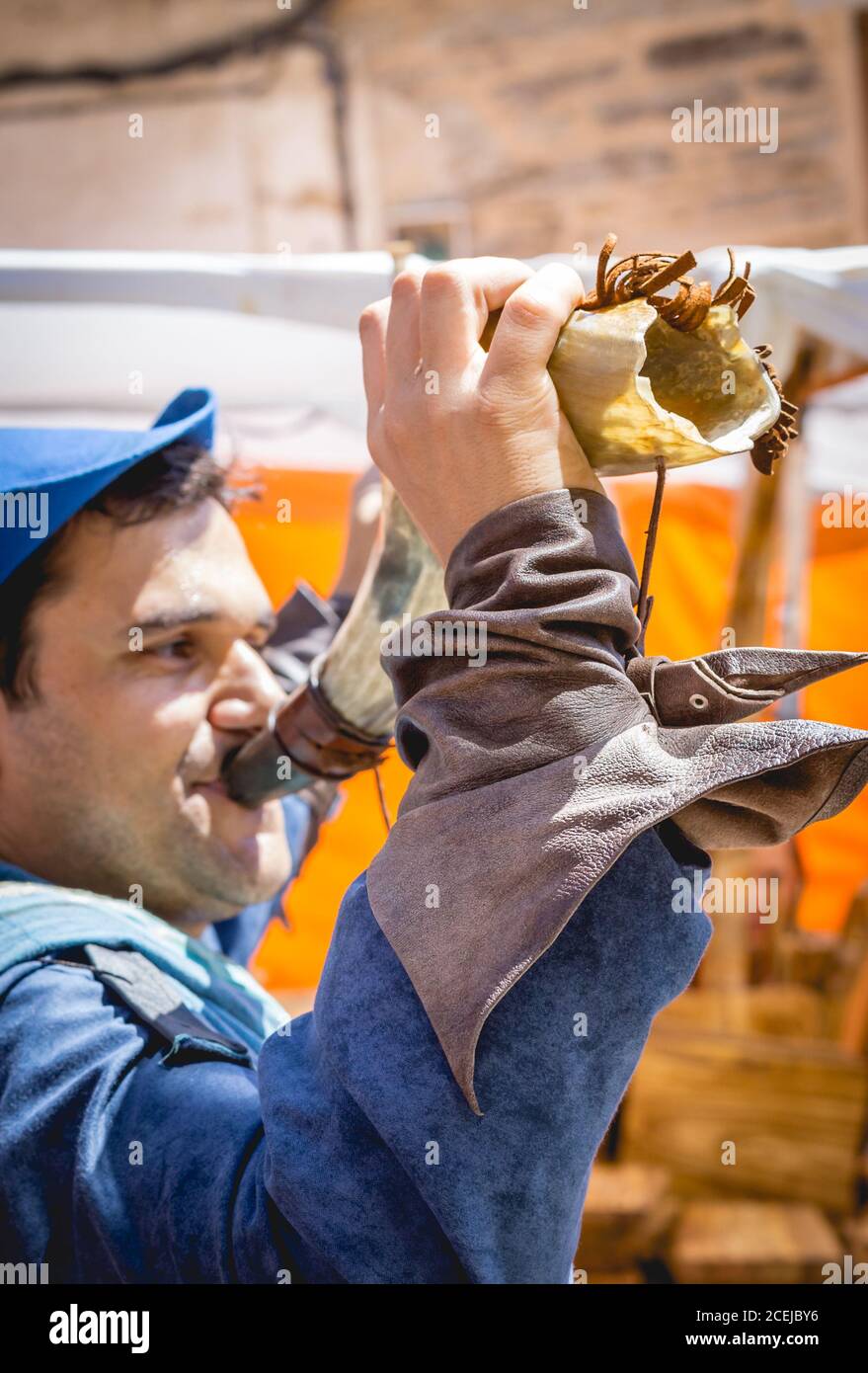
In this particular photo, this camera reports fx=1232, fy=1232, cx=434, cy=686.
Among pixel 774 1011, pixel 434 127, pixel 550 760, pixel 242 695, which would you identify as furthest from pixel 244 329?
pixel 434 127

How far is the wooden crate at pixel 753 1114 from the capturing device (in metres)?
3.26

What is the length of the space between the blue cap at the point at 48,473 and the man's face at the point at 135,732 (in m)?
0.05

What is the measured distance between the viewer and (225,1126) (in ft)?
3.37

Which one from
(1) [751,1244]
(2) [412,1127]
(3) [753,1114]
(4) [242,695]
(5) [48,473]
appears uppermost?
(5) [48,473]

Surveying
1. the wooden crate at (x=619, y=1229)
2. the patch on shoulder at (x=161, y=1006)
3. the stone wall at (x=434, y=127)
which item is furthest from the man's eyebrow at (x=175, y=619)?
the stone wall at (x=434, y=127)

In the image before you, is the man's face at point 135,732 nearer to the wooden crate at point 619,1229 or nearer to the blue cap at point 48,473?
the blue cap at point 48,473

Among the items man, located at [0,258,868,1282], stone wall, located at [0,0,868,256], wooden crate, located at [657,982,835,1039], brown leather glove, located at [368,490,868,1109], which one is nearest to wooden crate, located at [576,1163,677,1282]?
wooden crate, located at [657,982,835,1039]

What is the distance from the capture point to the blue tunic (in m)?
0.87

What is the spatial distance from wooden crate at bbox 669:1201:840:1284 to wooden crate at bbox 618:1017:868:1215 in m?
0.08

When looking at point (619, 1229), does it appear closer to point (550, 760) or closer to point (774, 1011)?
point (774, 1011)

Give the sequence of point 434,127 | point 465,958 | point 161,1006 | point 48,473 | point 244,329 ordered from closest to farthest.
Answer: point 465,958 < point 161,1006 < point 48,473 < point 244,329 < point 434,127

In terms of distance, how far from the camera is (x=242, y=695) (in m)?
1.50

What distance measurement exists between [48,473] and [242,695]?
34 cm
